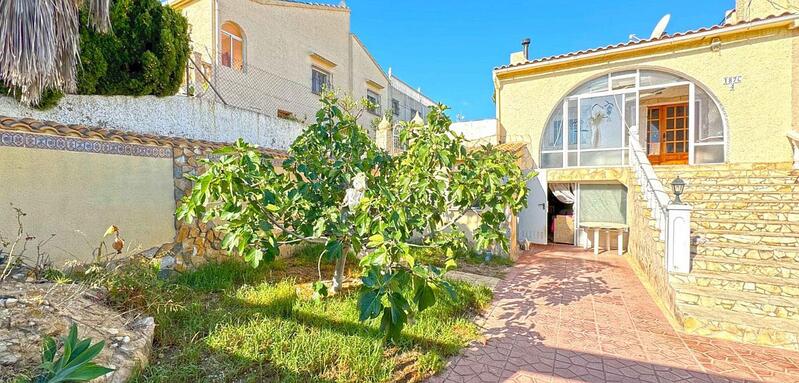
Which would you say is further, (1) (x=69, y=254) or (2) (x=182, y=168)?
(2) (x=182, y=168)

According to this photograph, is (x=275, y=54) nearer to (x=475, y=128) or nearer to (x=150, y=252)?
(x=150, y=252)

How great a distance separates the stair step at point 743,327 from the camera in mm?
4816

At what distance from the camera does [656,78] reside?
463 inches

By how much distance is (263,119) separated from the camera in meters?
10.4

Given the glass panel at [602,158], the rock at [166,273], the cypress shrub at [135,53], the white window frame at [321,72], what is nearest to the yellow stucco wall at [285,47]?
the white window frame at [321,72]

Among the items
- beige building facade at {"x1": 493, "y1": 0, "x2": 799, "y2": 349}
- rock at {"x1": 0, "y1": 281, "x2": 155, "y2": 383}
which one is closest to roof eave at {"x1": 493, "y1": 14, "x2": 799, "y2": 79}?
beige building facade at {"x1": 493, "y1": 0, "x2": 799, "y2": 349}

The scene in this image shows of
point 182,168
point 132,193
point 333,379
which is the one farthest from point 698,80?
point 132,193

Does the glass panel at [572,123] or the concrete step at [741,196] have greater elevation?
the glass panel at [572,123]

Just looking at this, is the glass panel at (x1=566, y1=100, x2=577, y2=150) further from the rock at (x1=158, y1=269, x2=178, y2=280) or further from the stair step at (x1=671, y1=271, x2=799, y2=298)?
the rock at (x1=158, y1=269, x2=178, y2=280)

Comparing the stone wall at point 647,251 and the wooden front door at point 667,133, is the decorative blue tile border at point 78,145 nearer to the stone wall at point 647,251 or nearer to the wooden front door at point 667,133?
the stone wall at point 647,251

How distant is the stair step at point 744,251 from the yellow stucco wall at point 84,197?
1091 centimetres

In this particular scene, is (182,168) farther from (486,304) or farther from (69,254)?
(486,304)

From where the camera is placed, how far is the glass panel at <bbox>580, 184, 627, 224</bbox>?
1169 cm

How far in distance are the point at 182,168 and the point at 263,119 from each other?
3.89 metres
